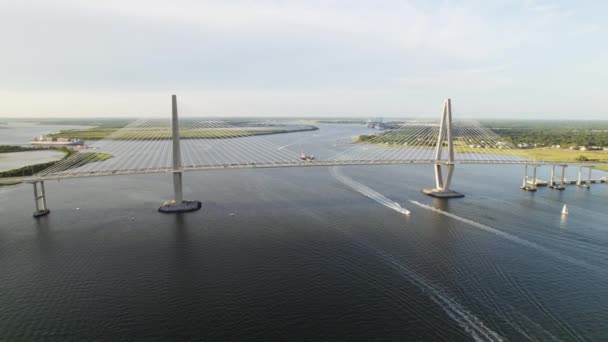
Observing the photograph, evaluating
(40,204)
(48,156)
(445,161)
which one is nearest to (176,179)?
(40,204)

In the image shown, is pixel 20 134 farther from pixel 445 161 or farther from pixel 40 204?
pixel 445 161

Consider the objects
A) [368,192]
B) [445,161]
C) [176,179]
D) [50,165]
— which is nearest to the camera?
[176,179]

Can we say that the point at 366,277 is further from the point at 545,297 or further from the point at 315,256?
the point at 545,297

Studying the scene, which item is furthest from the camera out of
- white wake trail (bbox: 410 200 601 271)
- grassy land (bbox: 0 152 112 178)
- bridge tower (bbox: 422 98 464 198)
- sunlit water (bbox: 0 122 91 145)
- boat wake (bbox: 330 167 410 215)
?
sunlit water (bbox: 0 122 91 145)

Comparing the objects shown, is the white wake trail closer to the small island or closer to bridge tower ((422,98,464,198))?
bridge tower ((422,98,464,198))

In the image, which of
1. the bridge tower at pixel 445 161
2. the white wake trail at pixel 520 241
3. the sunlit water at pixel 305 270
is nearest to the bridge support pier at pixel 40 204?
the sunlit water at pixel 305 270

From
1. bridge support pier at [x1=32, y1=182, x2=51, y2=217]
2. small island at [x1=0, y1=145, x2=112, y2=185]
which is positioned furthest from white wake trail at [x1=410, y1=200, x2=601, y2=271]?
small island at [x1=0, y1=145, x2=112, y2=185]

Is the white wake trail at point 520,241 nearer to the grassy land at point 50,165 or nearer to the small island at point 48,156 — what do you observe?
the grassy land at point 50,165
